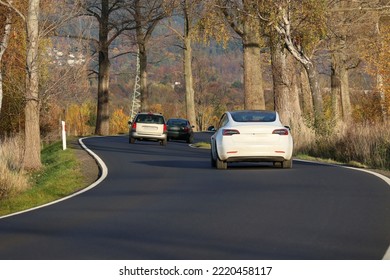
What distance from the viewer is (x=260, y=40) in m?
41.8

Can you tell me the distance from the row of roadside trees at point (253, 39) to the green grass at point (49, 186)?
1680 mm

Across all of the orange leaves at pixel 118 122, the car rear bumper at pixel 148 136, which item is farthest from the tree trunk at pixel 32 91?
the orange leaves at pixel 118 122

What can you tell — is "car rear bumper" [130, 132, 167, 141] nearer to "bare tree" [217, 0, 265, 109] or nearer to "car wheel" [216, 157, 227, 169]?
"bare tree" [217, 0, 265, 109]

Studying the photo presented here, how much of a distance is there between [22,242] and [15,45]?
3342 cm

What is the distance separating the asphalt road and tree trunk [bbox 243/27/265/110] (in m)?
19.4

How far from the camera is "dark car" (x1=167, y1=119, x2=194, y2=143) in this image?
181 ft

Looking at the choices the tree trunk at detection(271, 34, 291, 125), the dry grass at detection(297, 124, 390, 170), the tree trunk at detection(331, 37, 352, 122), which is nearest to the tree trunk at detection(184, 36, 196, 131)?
the tree trunk at detection(331, 37, 352, 122)

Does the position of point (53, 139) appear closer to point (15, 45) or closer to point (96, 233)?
point (15, 45)

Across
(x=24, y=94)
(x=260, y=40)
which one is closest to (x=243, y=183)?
(x=24, y=94)

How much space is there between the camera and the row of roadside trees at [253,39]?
1259 inches

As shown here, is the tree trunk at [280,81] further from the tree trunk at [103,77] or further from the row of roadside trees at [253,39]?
the tree trunk at [103,77]
